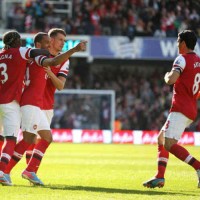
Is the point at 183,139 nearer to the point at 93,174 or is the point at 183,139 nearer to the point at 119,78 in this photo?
the point at 119,78

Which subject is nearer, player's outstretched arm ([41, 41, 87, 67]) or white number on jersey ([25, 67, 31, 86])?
player's outstretched arm ([41, 41, 87, 67])

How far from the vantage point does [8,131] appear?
11.1 metres

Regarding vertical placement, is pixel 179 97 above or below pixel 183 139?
above

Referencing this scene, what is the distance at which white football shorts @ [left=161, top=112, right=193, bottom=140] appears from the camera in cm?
1123

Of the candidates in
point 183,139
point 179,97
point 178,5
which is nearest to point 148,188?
point 179,97

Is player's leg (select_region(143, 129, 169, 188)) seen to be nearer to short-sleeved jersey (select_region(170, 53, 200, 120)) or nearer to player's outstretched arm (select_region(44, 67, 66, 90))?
short-sleeved jersey (select_region(170, 53, 200, 120))

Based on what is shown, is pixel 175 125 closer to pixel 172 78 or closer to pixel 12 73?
pixel 172 78

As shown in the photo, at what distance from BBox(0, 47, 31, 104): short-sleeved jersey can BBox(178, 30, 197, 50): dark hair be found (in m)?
2.35

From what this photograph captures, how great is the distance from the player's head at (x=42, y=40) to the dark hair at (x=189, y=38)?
2.03 meters

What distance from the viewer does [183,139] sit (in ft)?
103

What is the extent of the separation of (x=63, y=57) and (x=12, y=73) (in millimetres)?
1025

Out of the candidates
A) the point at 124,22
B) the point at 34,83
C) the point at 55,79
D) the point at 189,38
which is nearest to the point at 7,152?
the point at 34,83

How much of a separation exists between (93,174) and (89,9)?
20.9 metres

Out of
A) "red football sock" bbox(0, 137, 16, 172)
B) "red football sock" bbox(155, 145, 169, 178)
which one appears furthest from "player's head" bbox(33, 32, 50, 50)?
"red football sock" bbox(155, 145, 169, 178)
